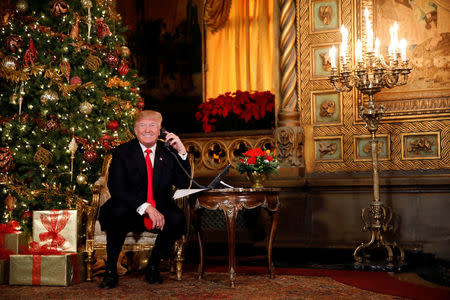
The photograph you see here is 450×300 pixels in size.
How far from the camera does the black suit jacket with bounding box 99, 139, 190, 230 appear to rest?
13.6ft

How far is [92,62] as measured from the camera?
5566mm

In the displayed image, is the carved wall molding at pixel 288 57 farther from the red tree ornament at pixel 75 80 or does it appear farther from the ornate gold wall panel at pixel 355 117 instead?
the red tree ornament at pixel 75 80

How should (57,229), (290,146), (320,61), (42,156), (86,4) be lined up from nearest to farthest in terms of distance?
1. (57,229)
2. (42,156)
3. (86,4)
4. (290,146)
5. (320,61)

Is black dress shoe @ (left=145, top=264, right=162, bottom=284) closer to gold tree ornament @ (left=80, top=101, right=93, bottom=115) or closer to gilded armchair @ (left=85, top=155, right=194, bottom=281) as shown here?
gilded armchair @ (left=85, top=155, right=194, bottom=281)

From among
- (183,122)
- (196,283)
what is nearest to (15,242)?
(196,283)

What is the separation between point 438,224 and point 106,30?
4104 mm

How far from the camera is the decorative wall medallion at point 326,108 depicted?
6.14 m

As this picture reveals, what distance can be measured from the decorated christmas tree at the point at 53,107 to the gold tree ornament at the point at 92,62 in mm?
10

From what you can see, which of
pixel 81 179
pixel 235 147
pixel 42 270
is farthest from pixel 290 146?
pixel 42 270

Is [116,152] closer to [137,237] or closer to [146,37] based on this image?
[137,237]

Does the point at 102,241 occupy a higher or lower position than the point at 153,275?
higher

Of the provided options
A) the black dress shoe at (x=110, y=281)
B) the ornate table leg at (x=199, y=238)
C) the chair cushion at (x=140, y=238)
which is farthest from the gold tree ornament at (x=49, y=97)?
the black dress shoe at (x=110, y=281)

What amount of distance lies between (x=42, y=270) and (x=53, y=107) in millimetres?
1816

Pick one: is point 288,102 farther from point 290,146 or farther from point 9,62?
point 9,62
